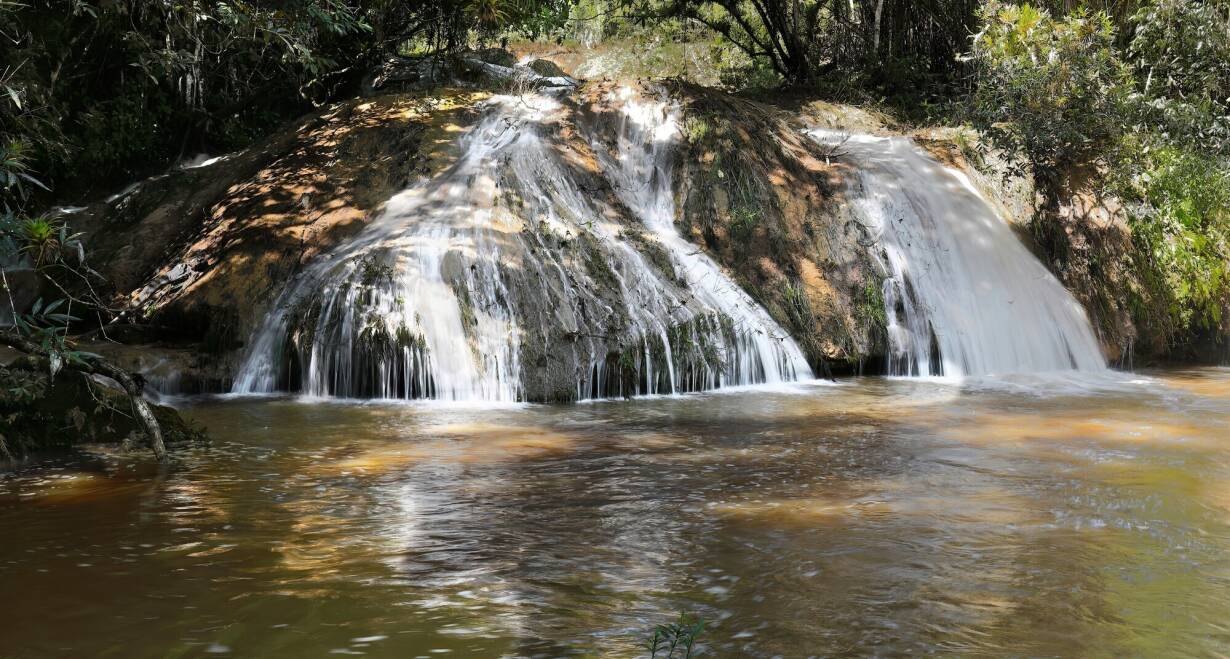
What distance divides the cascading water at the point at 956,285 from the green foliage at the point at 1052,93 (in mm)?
1117

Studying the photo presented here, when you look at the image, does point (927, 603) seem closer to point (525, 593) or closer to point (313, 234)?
point (525, 593)

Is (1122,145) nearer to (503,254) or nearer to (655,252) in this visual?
(655,252)

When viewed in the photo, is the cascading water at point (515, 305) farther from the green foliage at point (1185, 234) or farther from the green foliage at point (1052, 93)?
the green foliage at point (1185, 234)

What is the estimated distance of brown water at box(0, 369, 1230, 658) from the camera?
12.5 feet

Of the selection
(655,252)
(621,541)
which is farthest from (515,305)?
(621,541)

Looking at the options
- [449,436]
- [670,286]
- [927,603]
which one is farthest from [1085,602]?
[670,286]

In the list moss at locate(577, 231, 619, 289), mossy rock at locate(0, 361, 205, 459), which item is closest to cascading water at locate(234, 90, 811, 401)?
moss at locate(577, 231, 619, 289)

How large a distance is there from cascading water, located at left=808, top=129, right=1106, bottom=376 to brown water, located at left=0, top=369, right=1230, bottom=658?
3.64 m

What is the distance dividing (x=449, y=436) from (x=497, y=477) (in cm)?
143

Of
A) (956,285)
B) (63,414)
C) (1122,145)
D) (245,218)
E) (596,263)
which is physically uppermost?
(1122,145)

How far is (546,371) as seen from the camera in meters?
9.68

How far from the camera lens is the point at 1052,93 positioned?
14.3 metres

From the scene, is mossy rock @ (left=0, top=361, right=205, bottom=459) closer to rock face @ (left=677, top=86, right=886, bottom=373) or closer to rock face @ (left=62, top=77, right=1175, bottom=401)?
rock face @ (left=62, top=77, right=1175, bottom=401)

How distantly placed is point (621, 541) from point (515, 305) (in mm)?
5310
